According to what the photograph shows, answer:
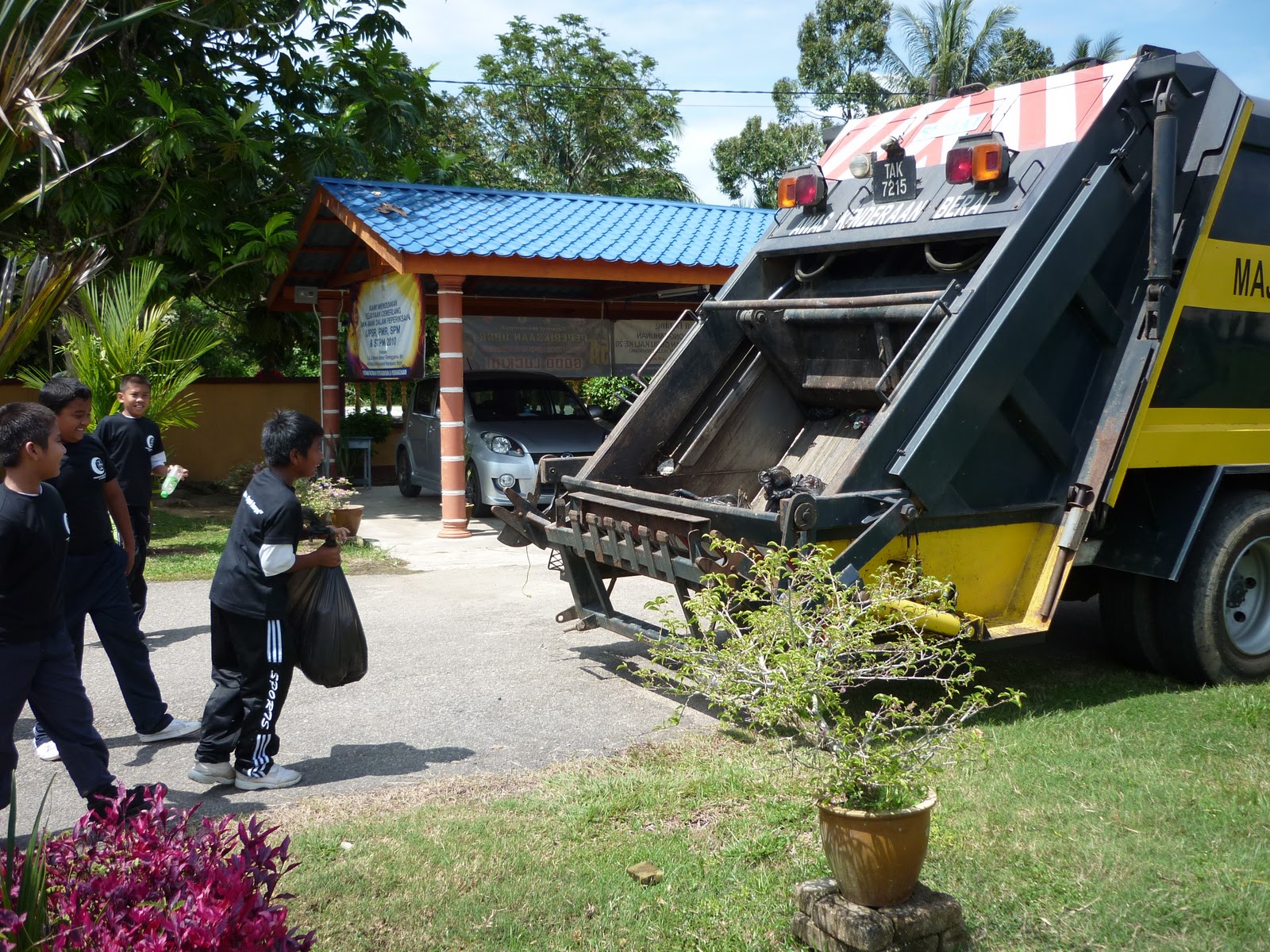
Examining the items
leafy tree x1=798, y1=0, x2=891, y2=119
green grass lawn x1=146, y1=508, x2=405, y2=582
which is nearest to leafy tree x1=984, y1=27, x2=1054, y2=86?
leafy tree x1=798, y1=0, x2=891, y2=119

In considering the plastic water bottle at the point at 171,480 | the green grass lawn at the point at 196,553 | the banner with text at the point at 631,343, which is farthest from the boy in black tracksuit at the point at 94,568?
the banner with text at the point at 631,343

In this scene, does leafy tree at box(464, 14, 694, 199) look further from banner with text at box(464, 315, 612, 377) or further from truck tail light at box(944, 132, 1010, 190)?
truck tail light at box(944, 132, 1010, 190)

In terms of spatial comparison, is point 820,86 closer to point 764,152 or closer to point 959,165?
point 764,152

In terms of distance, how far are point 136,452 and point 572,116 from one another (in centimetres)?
2587

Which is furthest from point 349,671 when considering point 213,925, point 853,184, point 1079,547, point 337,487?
point 337,487

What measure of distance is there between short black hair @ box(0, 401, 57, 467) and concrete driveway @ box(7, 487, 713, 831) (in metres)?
1.50

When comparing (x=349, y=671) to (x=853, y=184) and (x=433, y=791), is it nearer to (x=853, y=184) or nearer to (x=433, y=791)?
(x=433, y=791)

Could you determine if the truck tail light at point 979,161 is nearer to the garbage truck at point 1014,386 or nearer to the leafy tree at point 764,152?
the garbage truck at point 1014,386

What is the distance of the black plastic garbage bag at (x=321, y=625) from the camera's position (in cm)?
484

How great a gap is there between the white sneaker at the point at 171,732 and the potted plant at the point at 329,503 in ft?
15.0

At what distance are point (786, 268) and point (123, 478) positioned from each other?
4.07 meters

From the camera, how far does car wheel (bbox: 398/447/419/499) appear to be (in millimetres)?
15117

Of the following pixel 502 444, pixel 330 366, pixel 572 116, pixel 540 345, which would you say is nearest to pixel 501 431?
pixel 502 444

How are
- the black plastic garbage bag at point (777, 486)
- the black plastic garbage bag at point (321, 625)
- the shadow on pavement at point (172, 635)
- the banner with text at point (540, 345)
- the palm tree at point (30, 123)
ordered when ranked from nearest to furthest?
the palm tree at point (30, 123)
the black plastic garbage bag at point (321, 625)
the black plastic garbage bag at point (777, 486)
the shadow on pavement at point (172, 635)
the banner with text at point (540, 345)
